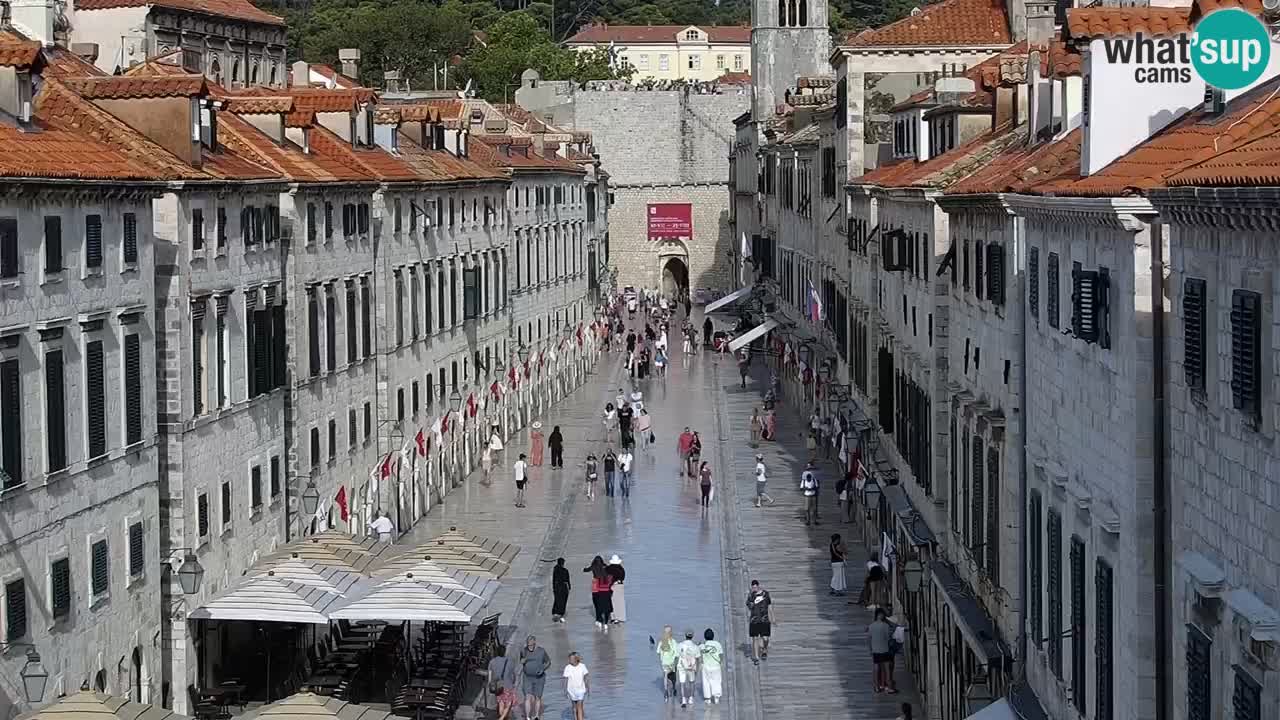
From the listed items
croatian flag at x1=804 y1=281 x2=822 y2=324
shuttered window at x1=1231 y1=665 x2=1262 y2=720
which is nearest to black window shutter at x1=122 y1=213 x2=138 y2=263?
shuttered window at x1=1231 y1=665 x2=1262 y2=720

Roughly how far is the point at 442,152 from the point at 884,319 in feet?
76.2

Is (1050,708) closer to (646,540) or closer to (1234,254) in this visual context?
(1234,254)

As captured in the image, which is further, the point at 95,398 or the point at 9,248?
the point at 95,398

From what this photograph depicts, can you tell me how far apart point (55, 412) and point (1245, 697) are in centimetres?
1638

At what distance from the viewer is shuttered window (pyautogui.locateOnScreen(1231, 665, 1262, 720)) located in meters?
13.5

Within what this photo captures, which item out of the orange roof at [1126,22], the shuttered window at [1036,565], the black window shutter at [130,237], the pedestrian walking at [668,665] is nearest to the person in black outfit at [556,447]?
the pedestrian walking at [668,665]

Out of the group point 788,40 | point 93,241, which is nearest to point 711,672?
point 93,241

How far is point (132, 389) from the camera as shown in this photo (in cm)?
2980

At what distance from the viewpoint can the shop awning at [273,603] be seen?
3052 centimetres

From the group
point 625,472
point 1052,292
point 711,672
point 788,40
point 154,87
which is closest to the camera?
point 1052,292

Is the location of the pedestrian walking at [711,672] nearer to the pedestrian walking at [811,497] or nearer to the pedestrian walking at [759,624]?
the pedestrian walking at [759,624]

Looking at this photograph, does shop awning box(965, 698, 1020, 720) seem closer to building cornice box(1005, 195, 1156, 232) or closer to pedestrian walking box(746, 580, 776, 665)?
building cornice box(1005, 195, 1156, 232)

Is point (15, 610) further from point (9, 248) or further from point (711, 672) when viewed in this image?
point (711, 672)

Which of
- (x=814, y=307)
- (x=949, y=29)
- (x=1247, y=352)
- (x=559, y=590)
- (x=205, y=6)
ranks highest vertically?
(x=205, y=6)
